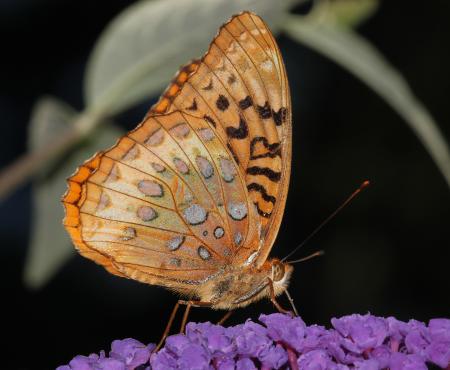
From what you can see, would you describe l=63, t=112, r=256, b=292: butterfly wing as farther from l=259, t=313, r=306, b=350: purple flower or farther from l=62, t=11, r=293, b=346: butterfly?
l=259, t=313, r=306, b=350: purple flower

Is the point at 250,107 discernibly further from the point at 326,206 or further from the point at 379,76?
the point at 326,206

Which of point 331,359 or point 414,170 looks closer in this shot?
point 331,359

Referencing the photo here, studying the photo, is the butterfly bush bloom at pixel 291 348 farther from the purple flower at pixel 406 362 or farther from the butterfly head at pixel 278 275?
the butterfly head at pixel 278 275

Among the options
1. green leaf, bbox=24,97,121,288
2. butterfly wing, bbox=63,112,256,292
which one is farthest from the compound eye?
green leaf, bbox=24,97,121,288

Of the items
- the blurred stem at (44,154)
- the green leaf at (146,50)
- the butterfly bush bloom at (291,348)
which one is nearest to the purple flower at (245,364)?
the butterfly bush bloom at (291,348)

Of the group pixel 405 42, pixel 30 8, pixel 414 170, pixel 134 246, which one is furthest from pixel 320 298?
pixel 134 246

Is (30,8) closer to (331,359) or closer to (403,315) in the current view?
(403,315)

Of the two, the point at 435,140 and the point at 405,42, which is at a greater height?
the point at 405,42
